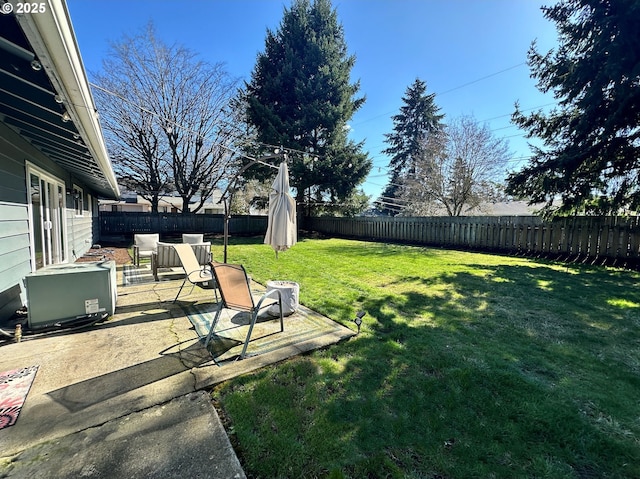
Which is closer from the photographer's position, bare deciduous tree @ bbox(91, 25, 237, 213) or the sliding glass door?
the sliding glass door

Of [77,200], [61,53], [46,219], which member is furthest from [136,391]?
[77,200]

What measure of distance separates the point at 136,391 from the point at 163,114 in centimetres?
1864

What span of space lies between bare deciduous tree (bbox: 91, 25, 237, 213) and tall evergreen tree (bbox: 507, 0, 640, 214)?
13731 millimetres

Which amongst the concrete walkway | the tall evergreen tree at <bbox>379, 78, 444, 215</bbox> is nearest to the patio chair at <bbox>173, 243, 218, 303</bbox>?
the concrete walkway

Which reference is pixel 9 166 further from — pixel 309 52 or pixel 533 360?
pixel 309 52

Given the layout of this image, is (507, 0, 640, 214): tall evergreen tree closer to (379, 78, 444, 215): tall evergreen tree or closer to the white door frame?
the white door frame

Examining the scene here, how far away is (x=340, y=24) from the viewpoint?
19.5m

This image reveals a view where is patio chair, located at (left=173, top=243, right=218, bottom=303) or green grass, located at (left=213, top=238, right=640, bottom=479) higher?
patio chair, located at (left=173, top=243, right=218, bottom=303)

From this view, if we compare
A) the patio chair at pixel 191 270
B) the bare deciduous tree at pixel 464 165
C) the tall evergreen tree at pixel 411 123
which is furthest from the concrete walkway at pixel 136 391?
the tall evergreen tree at pixel 411 123

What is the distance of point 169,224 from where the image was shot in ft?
60.0

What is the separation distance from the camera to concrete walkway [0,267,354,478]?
5.49 ft

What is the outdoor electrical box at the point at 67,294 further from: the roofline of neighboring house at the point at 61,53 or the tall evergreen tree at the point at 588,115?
the tall evergreen tree at the point at 588,115

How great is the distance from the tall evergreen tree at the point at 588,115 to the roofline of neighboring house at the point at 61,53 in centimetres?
1034

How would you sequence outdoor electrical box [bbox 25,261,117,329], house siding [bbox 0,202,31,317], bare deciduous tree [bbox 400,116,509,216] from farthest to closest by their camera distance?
bare deciduous tree [bbox 400,116,509,216] → house siding [bbox 0,202,31,317] → outdoor electrical box [bbox 25,261,117,329]
